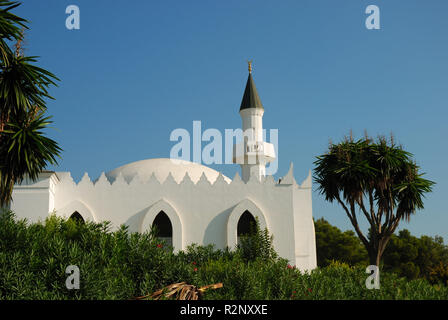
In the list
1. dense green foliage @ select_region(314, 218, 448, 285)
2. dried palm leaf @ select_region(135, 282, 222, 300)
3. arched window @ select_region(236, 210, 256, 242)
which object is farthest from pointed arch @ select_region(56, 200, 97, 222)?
dense green foliage @ select_region(314, 218, 448, 285)

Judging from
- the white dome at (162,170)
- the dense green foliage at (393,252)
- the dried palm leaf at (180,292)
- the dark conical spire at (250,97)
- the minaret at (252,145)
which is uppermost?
the dark conical spire at (250,97)

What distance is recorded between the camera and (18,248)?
1233cm

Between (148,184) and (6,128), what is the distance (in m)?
6.59

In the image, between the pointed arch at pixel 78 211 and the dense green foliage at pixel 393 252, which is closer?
the pointed arch at pixel 78 211

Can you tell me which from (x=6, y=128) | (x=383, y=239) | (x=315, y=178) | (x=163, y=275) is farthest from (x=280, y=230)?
(x=6, y=128)

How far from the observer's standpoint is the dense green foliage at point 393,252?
46406 millimetres

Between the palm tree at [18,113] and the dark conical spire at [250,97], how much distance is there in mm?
11163

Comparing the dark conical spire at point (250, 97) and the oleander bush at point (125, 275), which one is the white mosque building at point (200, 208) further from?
the oleander bush at point (125, 275)

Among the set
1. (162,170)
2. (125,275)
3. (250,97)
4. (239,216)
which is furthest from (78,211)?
(250,97)

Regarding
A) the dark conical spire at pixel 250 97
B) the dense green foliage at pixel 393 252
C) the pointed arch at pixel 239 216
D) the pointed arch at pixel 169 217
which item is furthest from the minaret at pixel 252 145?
the dense green foliage at pixel 393 252

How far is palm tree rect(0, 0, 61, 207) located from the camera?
54.7 feet

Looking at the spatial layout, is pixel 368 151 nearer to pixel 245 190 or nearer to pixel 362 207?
pixel 362 207
